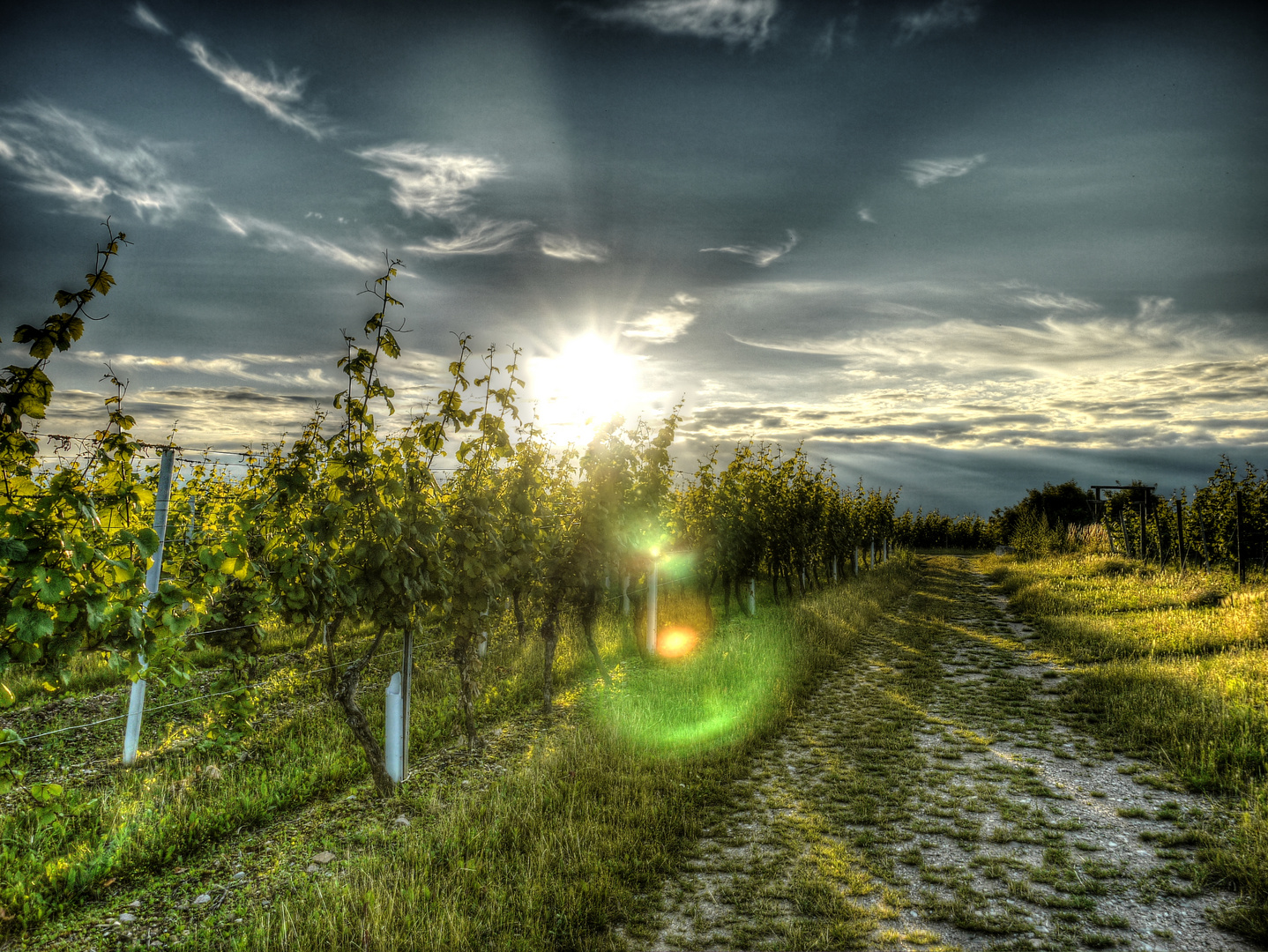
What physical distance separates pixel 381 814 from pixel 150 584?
316 centimetres

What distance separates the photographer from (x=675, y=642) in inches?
425

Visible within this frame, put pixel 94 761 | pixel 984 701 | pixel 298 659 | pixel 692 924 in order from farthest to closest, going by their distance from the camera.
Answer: pixel 298 659 < pixel 984 701 < pixel 94 761 < pixel 692 924

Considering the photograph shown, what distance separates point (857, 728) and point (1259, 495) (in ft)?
68.0

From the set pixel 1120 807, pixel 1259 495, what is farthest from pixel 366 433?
pixel 1259 495

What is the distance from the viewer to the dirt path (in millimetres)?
3221

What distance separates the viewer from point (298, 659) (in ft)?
28.3

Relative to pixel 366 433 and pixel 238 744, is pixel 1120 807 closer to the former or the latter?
pixel 366 433

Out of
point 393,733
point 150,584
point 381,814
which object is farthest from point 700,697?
point 150,584

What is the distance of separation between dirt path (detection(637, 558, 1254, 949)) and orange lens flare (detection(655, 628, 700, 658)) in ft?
9.66

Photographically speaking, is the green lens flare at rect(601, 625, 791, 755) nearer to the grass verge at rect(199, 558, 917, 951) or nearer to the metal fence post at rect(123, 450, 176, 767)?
the grass verge at rect(199, 558, 917, 951)

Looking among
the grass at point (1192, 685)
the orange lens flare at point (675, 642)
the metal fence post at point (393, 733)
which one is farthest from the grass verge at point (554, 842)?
the grass at point (1192, 685)

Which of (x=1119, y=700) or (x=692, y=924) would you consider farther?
(x=1119, y=700)

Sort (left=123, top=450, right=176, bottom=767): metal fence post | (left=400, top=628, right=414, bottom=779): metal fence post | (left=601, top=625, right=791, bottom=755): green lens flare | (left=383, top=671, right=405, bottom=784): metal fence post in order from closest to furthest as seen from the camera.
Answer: (left=383, top=671, right=405, bottom=784): metal fence post
(left=400, top=628, right=414, bottom=779): metal fence post
(left=123, top=450, right=176, bottom=767): metal fence post
(left=601, top=625, right=791, bottom=755): green lens flare

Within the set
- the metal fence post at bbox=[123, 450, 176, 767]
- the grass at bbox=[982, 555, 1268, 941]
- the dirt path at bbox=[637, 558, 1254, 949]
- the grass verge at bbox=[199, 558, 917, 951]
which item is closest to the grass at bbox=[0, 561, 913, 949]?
the grass verge at bbox=[199, 558, 917, 951]
